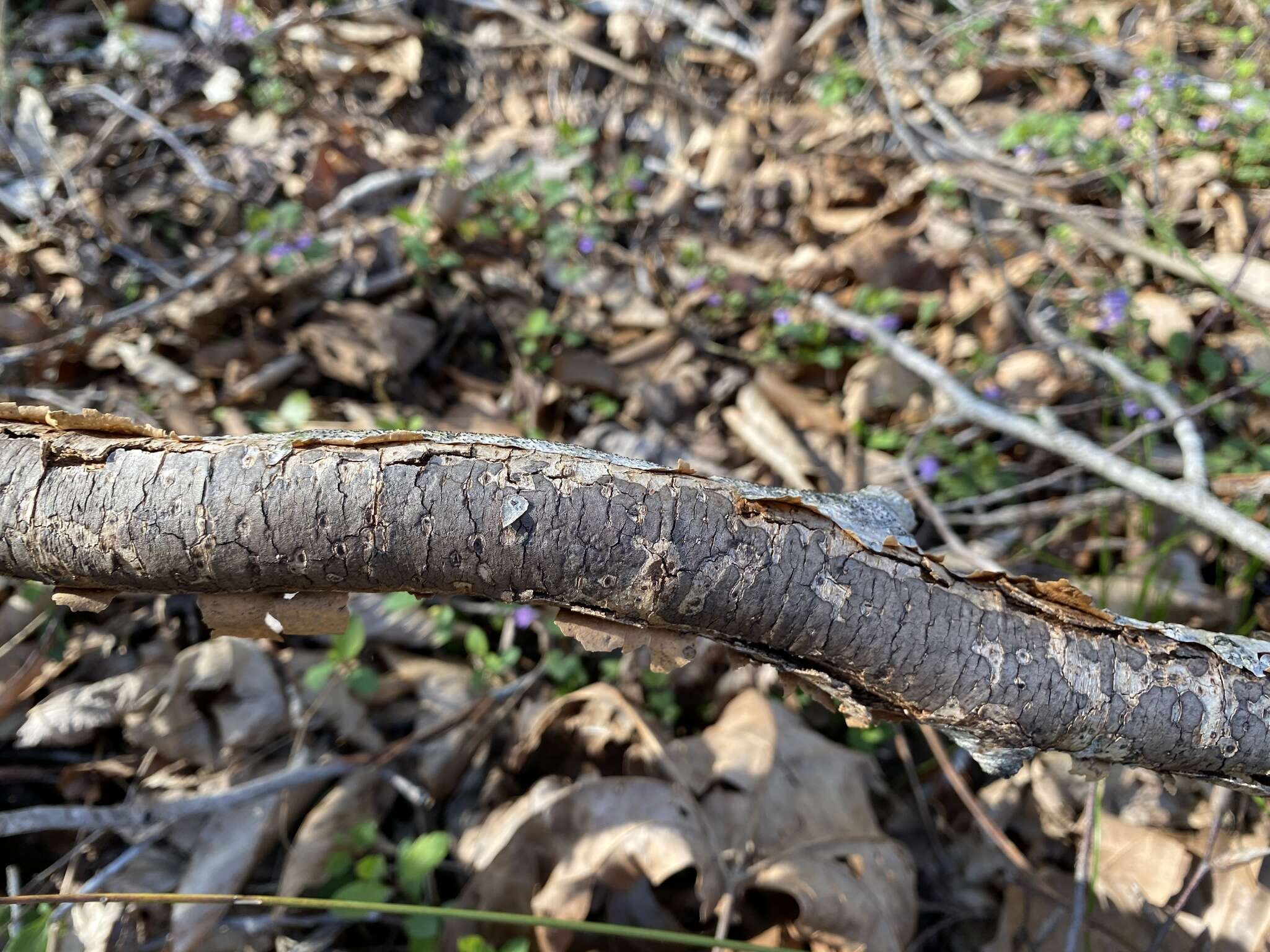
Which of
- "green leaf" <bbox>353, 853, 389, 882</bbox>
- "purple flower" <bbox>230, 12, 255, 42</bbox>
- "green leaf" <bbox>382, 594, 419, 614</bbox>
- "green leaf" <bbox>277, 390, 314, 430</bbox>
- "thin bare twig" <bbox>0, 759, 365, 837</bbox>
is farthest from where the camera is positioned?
"purple flower" <bbox>230, 12, 255, 42</bbox>

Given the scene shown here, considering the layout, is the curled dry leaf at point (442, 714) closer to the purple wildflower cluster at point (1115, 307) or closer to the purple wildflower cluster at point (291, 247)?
the purple wildflower cluster at point (291, 247)

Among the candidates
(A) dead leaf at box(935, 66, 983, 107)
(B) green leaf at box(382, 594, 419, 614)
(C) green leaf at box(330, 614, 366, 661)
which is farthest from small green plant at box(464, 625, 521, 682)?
(A) dead leaf at box(935, 66, 983, 107)

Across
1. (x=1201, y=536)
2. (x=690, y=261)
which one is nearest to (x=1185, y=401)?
(x=1201, y=536)

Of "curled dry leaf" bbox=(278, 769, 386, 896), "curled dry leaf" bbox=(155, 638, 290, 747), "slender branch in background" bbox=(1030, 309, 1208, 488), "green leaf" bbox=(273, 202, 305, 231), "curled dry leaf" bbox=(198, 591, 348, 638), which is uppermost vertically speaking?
"slender branch in background" bbox=(1030, 309, 1208, 488)

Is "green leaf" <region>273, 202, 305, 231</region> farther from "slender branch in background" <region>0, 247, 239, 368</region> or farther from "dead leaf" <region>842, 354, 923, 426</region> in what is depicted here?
"dead leaf" <region>842, 354, 923, 426</region>

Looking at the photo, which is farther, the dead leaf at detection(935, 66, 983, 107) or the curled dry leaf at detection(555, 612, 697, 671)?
the dead leaf at detection(935, 66, 983, 107)

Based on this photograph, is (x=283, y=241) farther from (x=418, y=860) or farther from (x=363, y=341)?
(x=418, y=860)

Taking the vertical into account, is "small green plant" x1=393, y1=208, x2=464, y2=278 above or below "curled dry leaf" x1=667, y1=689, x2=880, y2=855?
above
